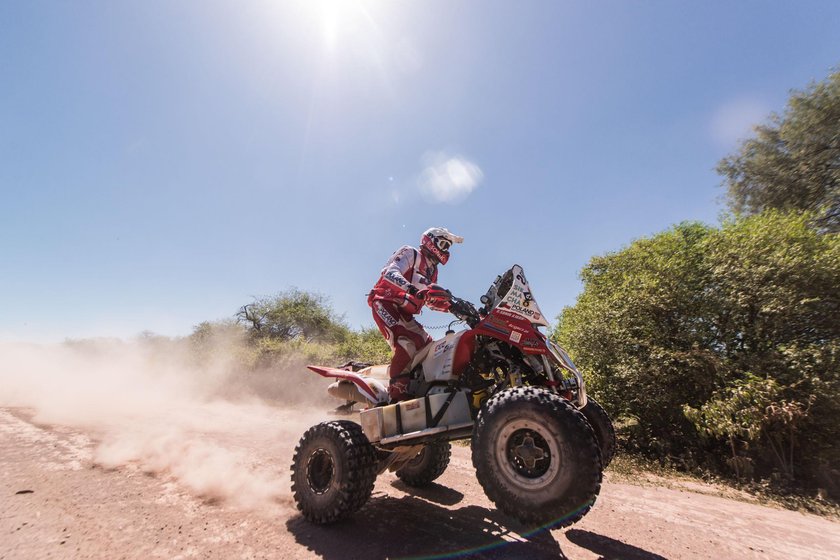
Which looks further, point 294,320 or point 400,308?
point 294,320

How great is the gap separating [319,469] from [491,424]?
245 centimetres

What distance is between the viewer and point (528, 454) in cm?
244

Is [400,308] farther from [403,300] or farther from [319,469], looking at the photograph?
[319,469]

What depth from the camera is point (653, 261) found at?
1028cm

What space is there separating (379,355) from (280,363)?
5.55 m

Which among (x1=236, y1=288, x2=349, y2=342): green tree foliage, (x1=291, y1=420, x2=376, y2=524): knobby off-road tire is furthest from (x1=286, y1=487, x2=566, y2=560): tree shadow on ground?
(x1=236, y1=288, x2=349, y2=342): green tree foliage

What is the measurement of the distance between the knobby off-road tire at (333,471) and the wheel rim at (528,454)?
1667mm

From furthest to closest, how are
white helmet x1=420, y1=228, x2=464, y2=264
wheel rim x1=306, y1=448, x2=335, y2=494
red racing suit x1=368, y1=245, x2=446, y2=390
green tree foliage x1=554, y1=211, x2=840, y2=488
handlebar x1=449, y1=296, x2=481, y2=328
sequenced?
1. green tree foliage x1=554, y1=211, x2=840, y2=488
2. white helmet x1=420, y1=228, x2=464, y2=264
3. red racing suit x1=368, y1=245, x2=446, y2=390
4. wheel rim x1=306, y1=448, x2=335, y2=494
5. handlebar x1=449, y1=296, x2=481, y2=328

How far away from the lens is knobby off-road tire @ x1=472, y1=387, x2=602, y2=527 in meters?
2.21

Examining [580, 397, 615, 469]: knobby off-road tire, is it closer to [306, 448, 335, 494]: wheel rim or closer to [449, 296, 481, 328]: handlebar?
[449, 296, 481, 328]: handlebar

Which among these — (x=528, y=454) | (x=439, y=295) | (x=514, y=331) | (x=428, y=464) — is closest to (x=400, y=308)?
(x=439, y=295)

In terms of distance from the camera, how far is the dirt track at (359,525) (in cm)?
310

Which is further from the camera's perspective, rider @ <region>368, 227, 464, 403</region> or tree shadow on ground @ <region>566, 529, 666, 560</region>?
rider @ <region>368, 227, 464, 403</region>

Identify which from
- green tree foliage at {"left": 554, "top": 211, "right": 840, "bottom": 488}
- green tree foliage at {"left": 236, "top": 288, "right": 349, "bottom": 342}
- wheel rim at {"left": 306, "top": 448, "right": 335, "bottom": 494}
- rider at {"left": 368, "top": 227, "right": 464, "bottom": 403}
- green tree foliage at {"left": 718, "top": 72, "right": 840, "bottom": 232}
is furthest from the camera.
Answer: green tree foliage at {"left": 236, "top": 288, "right": 349, "bottom": 342}
